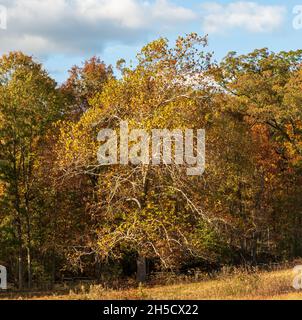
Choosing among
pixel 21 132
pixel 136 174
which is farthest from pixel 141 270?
pixel 21 132

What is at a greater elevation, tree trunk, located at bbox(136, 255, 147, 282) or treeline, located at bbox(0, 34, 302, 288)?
treeline, located at bbox(0, 34, 302, 288)

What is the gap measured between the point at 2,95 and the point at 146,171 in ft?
29.9

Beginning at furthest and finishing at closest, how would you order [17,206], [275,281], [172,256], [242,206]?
[242,206] → [17,206] → [172,256] → [275,281]

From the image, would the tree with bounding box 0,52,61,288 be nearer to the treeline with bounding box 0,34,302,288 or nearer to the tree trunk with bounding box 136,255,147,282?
the treeline with bounding box 0,34,302,288

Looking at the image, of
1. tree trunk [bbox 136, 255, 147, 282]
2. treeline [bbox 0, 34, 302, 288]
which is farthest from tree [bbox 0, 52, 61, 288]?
tree trunk [bbox 136, 255, 147, 282]

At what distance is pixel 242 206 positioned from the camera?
40656mm

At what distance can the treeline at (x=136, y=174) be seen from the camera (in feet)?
88.3

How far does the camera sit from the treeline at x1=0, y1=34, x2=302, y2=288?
2691 centimetres

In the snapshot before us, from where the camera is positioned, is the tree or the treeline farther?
the tree

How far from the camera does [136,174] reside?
92.2 feet

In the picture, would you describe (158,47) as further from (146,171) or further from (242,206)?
(242,206)

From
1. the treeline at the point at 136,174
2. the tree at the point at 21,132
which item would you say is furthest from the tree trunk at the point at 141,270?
the tree at the point at 21,132

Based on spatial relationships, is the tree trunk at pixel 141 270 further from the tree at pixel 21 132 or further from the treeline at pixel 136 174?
the tree at pixel 21 132
